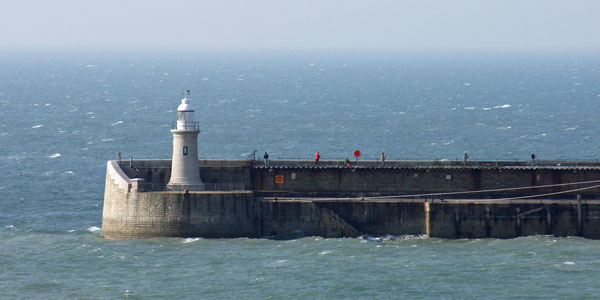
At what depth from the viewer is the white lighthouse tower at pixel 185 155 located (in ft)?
261

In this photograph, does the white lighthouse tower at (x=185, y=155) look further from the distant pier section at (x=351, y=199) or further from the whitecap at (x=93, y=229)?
the whitecap at (x=93, y=229)

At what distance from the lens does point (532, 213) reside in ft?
251

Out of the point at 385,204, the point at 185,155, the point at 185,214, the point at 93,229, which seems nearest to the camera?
the point at 185,214

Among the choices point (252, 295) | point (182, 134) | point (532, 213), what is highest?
point (182, 134)

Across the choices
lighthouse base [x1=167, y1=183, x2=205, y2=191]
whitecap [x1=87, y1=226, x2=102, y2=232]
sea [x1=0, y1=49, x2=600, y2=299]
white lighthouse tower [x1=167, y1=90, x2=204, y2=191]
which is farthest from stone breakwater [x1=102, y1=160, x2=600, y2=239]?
whitecap [x1=87, y1=226, x2=102, y2=232]

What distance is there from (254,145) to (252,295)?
6339 cm

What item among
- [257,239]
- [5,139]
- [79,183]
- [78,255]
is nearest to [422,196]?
[257,239]

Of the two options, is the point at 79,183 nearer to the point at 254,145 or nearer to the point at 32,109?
the point at 254,145

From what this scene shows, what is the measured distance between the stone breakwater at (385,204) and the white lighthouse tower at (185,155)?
1227 millimetres

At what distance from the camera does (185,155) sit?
3142 inches

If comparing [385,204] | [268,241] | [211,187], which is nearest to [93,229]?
[211,187]

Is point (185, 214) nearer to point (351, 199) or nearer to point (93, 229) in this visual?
point (93, 229)

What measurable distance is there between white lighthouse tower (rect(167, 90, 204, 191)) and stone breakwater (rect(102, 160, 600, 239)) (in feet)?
4.03

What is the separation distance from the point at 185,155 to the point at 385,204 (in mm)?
14378
